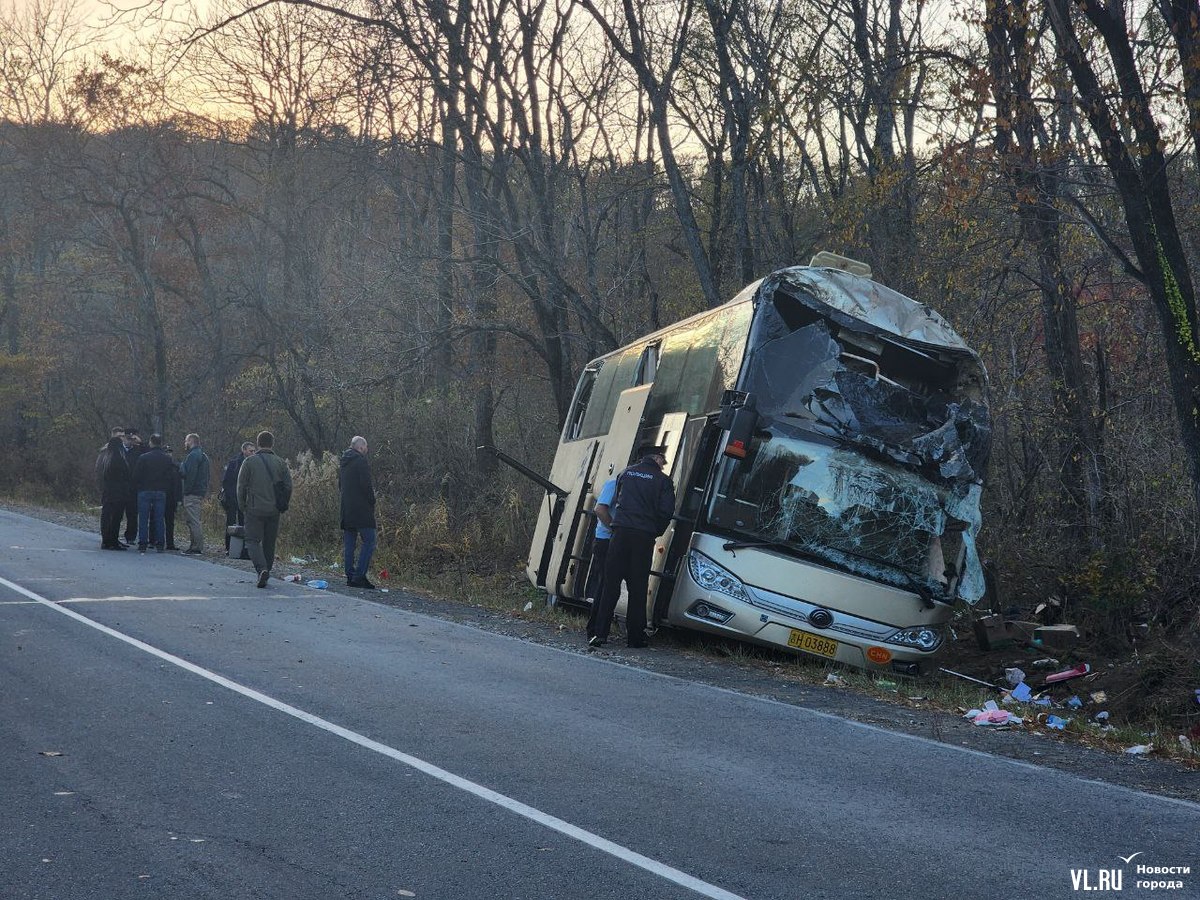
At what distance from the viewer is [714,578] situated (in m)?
11.6

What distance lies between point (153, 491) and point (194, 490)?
739 millimetres

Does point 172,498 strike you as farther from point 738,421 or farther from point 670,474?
point 738,421

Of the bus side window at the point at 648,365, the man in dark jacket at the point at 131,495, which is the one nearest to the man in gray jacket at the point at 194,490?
the man in dark jacket at the point at 131,495

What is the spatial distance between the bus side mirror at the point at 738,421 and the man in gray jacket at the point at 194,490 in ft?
44.0

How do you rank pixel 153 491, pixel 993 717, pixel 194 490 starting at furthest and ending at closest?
pixel 194 490 → pixel 153 491 → pixel 993 717

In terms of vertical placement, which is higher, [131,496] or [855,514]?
[855,514]

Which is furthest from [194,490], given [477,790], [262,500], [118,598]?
[477,790]

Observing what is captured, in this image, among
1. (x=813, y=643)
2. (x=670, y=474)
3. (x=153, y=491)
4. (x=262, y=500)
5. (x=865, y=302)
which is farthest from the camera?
(x=153, y=491)

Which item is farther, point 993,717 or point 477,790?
point 993,717

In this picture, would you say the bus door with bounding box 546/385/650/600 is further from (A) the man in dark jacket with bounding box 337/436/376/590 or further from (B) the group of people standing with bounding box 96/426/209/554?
(B) the group of people standing with bounding box 96/426/209/554

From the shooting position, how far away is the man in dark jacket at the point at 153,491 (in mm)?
22016

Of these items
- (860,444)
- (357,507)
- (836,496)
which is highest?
(860,444)

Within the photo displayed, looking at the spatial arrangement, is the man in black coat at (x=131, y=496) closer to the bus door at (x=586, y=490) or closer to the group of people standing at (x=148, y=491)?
the group of people standing at (x=148, y=491)

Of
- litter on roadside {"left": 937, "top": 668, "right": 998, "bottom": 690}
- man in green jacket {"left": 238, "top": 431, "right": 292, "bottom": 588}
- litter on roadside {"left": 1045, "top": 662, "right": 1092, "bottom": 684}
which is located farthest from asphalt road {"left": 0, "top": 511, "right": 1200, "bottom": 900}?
man in green jacket {"left": 238, "top": 431, "right": 292, "bottom": 588}
